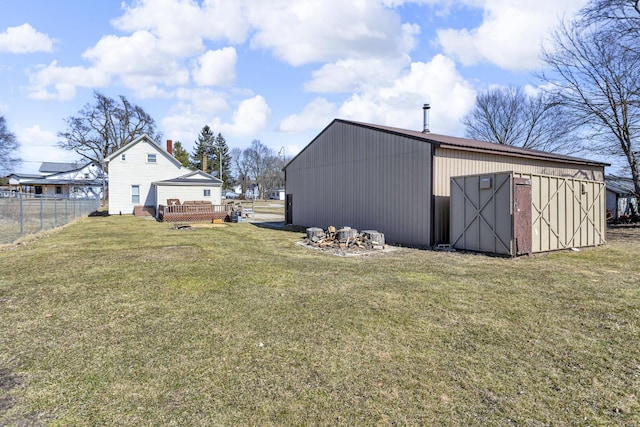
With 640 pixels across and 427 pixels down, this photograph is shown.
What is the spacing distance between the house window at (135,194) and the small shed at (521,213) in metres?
23.8

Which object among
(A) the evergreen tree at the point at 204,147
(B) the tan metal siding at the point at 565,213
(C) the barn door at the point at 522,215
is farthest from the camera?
(A) the evergreen tree at the point at 204,147

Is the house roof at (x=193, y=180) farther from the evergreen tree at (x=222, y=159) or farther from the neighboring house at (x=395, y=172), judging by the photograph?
the evergreen tree at (x=222, y=159)

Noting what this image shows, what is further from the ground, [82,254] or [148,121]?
[148,121]

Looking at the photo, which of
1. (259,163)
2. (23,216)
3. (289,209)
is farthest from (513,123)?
(259,163)

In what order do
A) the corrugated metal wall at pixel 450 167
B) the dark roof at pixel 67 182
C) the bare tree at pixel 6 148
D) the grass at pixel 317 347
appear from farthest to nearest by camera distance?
1. the dark roof at pixel 67 182
2. the bare tree at pixel 6 148
3. the corrugated metal wall at pixel 450 167
4. the grass at pixel 317 347

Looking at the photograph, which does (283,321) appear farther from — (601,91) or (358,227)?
(601,91)

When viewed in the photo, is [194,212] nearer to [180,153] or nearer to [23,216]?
[23,216]

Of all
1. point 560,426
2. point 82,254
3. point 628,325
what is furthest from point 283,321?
point 82,254

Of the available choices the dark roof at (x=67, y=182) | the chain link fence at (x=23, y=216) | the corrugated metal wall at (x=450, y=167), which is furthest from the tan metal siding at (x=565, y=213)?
the dark roof at (x=67, y=182)

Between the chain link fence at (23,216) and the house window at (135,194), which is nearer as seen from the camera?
the chain link fence at (23,216)

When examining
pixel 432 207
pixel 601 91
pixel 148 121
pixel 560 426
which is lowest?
pixel 560 426

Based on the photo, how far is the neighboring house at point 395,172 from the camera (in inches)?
432

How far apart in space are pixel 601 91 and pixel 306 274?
18.5 meters

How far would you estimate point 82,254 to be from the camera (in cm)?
902
